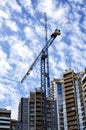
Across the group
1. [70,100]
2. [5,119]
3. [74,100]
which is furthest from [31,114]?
[74,100]

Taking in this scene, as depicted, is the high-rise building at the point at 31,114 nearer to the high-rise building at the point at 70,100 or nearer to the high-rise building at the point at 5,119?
the high-rise building at the point at 5,119

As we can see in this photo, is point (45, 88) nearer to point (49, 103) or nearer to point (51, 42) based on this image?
point (51, 42)

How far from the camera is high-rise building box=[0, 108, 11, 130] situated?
144m

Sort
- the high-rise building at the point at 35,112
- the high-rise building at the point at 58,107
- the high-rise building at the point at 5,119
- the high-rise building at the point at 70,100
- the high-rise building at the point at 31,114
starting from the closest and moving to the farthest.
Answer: the high-rise building at the point at 5,119
the high-rise building at the point at 70,100
the high-rise building at the point at 31,114
the high-rise building at the point at 35,112
the high-rise building at the point at 58,107

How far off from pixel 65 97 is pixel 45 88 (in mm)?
49872

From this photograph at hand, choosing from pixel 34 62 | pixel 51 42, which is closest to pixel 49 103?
pixel 34 62

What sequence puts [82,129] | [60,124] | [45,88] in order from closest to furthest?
[45,88]
[82,129]
[60,124]

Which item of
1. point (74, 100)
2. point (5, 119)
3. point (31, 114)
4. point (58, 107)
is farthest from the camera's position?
point (58, 107)

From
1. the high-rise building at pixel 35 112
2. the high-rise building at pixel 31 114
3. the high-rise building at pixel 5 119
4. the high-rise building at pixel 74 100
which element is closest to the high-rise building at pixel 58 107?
the high-rise building at pixel 74 100

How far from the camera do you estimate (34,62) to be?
119m

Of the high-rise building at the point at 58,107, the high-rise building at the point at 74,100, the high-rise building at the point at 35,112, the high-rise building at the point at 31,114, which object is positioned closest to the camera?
the high-rise building at the point at 74,100

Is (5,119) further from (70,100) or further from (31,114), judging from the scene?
(70,100)

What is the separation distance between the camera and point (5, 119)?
479ft

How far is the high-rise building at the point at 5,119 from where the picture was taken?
143663mm
